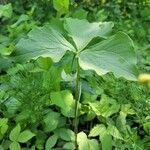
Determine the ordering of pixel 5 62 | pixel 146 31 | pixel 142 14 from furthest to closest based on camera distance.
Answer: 1. pixel 142 14
2. pixel 146 31
3. pixel 5 62

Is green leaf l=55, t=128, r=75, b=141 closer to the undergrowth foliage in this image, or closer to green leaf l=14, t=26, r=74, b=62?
the undergrowth foliage

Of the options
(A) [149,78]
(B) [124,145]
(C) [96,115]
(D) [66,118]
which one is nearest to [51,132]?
(D) [66,118]

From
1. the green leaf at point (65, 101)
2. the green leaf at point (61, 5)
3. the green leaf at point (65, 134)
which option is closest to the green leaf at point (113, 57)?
the green leaf at point (65, 101)

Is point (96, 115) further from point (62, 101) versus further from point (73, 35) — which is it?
point (73, 35)

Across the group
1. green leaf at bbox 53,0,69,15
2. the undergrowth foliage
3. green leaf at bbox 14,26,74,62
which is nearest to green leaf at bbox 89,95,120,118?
the undergrowth foliage

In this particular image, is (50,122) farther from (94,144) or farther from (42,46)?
(42,46)

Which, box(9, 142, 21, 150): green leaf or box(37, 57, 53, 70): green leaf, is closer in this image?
box(9, 142, 21, 150): green leaf

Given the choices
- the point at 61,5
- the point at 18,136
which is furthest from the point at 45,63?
the point at 61,5
